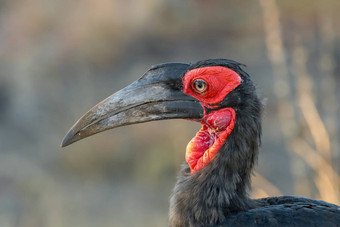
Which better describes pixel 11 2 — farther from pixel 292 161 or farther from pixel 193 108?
pixel 193 108

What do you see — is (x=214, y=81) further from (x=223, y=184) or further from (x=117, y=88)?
(x=117, y=88)

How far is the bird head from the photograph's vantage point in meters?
3.53

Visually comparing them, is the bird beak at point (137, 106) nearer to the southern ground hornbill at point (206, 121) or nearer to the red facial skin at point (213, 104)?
the southern ground hornbill at point (206, 121)

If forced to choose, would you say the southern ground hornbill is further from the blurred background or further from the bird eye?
the blurred background

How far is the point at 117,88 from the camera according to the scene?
32.9 ft

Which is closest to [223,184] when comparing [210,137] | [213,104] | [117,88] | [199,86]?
[210,137]

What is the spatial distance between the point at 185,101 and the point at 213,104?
6.5 inches

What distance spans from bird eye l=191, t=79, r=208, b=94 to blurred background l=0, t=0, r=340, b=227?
2.15m

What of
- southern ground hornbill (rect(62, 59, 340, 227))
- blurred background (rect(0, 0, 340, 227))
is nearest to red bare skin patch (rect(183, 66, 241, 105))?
southern ground hornbill (rect(62, 59, 340, 227))

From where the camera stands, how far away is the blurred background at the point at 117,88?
8.15 metres

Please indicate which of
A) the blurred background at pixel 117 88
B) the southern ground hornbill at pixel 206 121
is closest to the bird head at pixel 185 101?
the southern ground hornbill at pixel 206 121

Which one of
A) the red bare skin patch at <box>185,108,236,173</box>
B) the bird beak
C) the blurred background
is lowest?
the red bare skin patch at <box>185,108,236,173</box>

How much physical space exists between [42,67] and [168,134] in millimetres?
2764

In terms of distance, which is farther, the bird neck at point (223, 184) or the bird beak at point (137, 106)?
the bird beak at point (137, 106)
